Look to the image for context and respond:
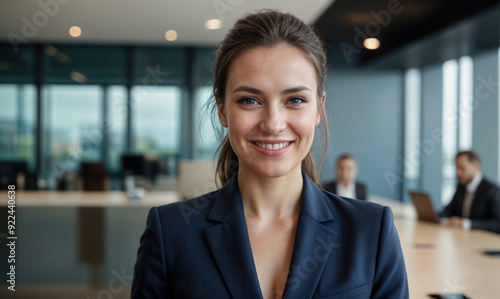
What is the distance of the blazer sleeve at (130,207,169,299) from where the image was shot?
1.32 metres

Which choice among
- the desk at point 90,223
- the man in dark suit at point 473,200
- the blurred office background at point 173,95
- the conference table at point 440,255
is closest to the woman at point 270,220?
the conference table at point 440,255

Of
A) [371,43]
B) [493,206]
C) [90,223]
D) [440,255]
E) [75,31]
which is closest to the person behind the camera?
[440,255]

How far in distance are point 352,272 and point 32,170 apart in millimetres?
9963

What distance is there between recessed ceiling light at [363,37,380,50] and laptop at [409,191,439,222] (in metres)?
3.76

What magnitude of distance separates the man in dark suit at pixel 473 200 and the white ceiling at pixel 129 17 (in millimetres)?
2952

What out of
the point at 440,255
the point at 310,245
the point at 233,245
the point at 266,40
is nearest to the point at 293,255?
the point at 310,245

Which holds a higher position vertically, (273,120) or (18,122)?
(18,122)

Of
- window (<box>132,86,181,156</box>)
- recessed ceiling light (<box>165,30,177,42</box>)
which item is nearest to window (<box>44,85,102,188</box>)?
window (<box>132,86,181,156</box>)

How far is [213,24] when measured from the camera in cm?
842

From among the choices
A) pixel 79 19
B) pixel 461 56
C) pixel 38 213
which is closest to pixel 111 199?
pixel 38 213

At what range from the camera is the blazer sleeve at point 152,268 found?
1.32 metres

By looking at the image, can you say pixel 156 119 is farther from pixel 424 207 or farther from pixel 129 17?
pixel 424 207

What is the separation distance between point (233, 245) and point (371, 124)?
391 inches

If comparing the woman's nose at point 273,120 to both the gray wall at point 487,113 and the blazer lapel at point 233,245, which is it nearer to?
the blazer lapel at point 233,245
